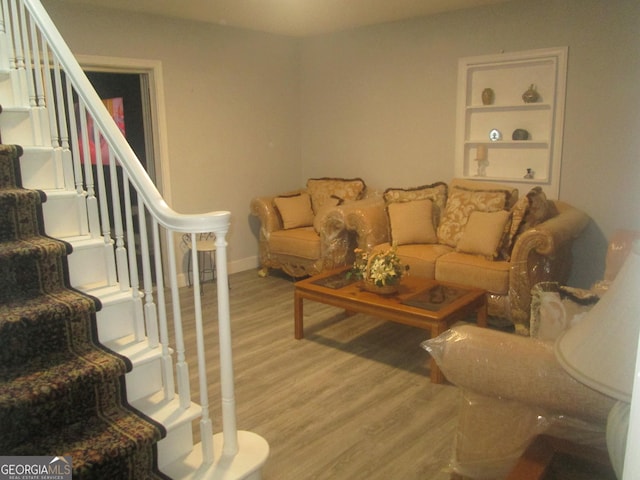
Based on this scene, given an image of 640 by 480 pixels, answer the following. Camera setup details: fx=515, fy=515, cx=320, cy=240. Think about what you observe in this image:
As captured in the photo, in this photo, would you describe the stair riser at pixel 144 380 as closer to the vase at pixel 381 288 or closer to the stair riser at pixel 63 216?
the stair riser at pixel 63 216

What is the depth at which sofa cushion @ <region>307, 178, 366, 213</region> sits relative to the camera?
554 cm

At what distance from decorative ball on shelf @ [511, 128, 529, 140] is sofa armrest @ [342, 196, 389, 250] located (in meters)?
1.36

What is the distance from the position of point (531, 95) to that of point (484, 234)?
1380 millimetres

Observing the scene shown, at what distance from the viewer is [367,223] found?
457 cm

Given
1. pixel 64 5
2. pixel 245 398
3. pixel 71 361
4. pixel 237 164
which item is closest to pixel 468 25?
pixel 237 164

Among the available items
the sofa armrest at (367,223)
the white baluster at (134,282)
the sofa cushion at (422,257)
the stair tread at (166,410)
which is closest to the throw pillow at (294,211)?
the sofa armrest at (367,223)

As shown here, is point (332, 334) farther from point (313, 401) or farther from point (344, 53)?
point (344, 53)

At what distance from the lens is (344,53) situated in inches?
223

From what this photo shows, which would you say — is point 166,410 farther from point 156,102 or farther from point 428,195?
point 156,102

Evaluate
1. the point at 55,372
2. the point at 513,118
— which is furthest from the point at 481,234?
the point at 55,372

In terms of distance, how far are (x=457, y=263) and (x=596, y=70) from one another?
194 cm

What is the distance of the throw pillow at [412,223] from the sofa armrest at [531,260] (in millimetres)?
971

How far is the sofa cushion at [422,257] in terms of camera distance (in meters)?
4.18

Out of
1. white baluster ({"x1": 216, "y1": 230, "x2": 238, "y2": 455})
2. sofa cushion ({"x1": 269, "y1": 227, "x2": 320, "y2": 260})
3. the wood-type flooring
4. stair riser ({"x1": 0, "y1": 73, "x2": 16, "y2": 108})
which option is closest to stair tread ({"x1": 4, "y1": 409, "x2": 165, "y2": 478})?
white baluster ({"x1": 216, "y1": 230, "x2": 238, "y2": 455})
